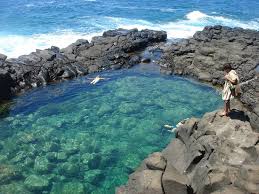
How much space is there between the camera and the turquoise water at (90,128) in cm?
1966

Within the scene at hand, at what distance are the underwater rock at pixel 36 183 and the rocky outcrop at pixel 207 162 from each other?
471 centimetres

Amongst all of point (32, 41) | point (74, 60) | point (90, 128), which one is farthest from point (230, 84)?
point (32, 41)

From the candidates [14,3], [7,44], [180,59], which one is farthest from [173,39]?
[14,3]

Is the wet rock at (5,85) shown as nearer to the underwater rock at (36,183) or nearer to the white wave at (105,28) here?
the white wave at (105,28)

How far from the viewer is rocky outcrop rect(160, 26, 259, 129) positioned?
3172 centimetres

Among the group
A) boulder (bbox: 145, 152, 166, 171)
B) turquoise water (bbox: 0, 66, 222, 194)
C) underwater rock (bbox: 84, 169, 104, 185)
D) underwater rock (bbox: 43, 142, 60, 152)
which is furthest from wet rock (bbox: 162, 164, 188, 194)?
underwater rock (bbox: 43, 142, 60, 152)

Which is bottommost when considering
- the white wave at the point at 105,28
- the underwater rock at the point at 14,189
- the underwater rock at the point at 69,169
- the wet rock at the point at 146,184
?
the underwater rock at the point at 69,169

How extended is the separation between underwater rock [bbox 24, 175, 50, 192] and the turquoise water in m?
0.01

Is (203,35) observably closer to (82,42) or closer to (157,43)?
(157,43)

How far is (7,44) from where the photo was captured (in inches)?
1630

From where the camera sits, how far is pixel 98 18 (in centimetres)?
5456

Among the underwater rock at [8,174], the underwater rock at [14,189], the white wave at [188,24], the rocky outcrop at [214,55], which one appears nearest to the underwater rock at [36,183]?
the underwater rock at [14,189]

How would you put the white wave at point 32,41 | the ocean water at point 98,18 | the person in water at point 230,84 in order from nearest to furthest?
the person in water at point 230,84 < the white wave at point 32,41 < the ocean water at point 98,18

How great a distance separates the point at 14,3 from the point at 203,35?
34.7 metres
